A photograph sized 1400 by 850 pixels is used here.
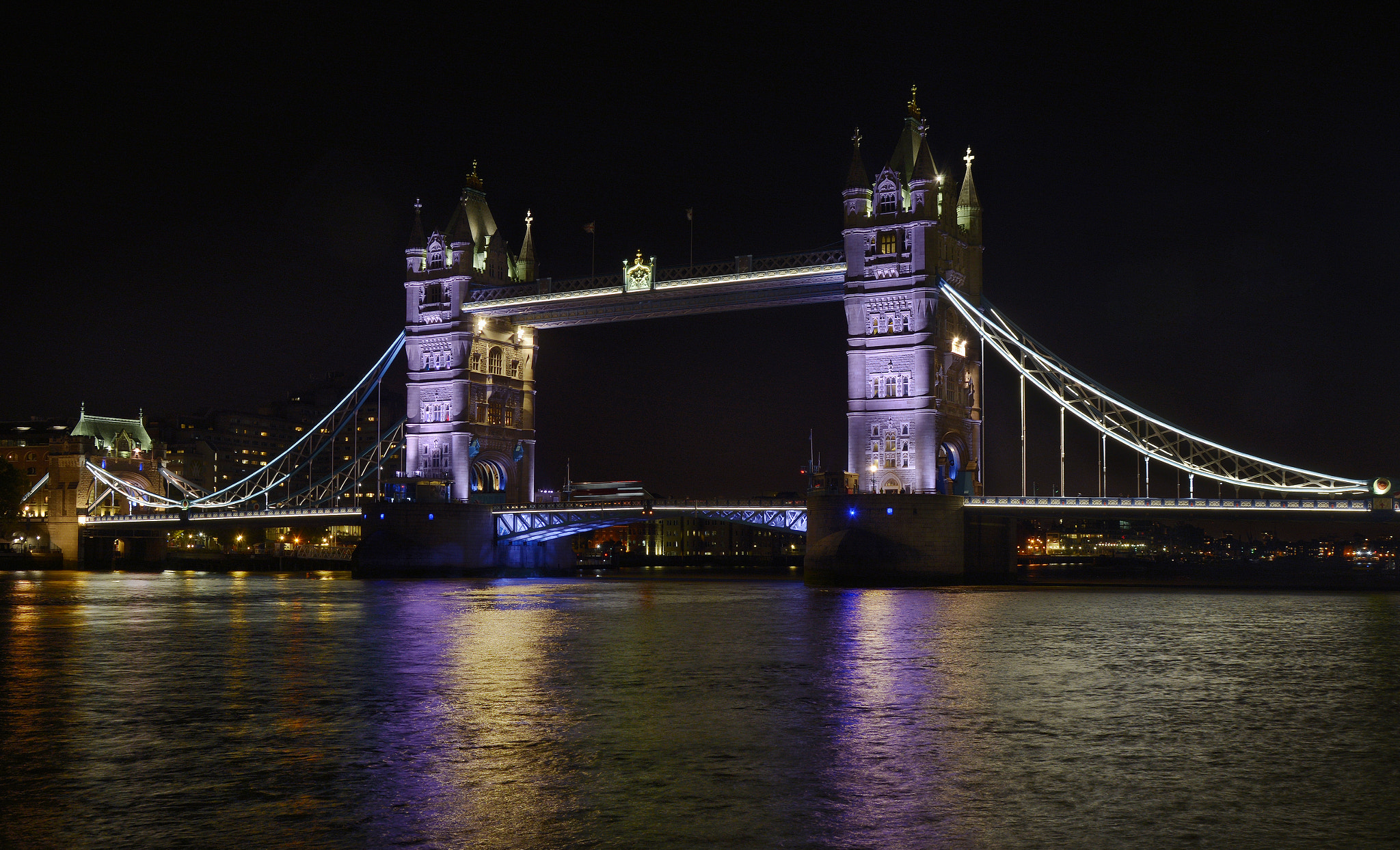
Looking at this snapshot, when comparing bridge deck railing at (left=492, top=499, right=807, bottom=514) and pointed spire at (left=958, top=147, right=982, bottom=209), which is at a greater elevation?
pointed spire at (left=958, top=147, right=982, bottom=209)

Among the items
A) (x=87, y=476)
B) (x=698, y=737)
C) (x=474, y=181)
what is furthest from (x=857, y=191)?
(x=87, y=476)

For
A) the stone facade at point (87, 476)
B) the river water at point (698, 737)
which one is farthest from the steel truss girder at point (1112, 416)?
the stone facade at point (87, 476)

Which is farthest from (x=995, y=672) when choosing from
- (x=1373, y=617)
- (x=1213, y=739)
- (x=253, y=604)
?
(x=253, y=604)

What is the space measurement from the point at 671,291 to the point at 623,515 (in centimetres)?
1286

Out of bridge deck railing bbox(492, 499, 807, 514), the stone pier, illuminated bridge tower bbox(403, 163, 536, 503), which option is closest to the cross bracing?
bridge deck railing bbox(492, 499, 807, 514)

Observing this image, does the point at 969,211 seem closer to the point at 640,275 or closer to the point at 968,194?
the point at 968,194

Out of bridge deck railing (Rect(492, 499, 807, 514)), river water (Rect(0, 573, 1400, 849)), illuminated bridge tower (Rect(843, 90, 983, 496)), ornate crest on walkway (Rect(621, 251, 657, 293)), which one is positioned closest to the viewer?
river water (Rect(0, 573, 1400, 849))

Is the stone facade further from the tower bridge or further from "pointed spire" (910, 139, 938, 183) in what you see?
"pointed spire" (910, 139, 938, 183)

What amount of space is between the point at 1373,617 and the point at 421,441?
176 feet

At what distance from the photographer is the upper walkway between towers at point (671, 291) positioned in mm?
63969

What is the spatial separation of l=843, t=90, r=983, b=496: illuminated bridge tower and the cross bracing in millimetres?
4407

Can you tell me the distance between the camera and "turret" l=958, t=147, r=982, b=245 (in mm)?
66938

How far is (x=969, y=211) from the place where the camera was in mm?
67375

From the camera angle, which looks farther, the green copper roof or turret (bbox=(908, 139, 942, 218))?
the green copper roof
